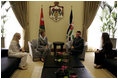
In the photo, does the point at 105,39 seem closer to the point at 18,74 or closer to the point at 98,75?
the point at 98,75

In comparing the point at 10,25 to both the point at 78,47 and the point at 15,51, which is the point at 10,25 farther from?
→ the point at 78,47

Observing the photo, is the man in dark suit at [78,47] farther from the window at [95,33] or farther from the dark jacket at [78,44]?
the window at [95,33]

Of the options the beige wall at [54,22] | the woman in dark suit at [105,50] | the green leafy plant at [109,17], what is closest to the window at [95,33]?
the green leafy plant at [109,17]

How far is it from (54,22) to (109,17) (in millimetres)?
2323

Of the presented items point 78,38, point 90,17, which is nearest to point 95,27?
point 90,17

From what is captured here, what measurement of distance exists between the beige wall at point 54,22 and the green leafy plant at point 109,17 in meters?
0.93

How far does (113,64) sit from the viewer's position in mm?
2988

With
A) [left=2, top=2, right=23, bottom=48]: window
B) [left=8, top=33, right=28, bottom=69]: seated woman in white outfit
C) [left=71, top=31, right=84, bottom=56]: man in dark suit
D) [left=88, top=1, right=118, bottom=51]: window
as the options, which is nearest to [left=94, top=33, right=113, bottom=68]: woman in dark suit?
[left=71, top=31, right=84, bottom=56]: man in dark suit

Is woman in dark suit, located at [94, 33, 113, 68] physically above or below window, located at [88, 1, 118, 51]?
below

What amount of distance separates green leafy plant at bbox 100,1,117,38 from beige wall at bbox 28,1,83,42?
935 millimetres

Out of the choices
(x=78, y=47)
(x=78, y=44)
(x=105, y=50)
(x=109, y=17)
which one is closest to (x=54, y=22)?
(x=78, y=44)

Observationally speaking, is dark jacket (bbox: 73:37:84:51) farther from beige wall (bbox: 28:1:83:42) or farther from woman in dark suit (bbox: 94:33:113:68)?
beige wall (bbox: 28:1:83:42)

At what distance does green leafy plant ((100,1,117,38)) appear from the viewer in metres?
5.39

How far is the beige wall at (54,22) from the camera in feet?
18.5
